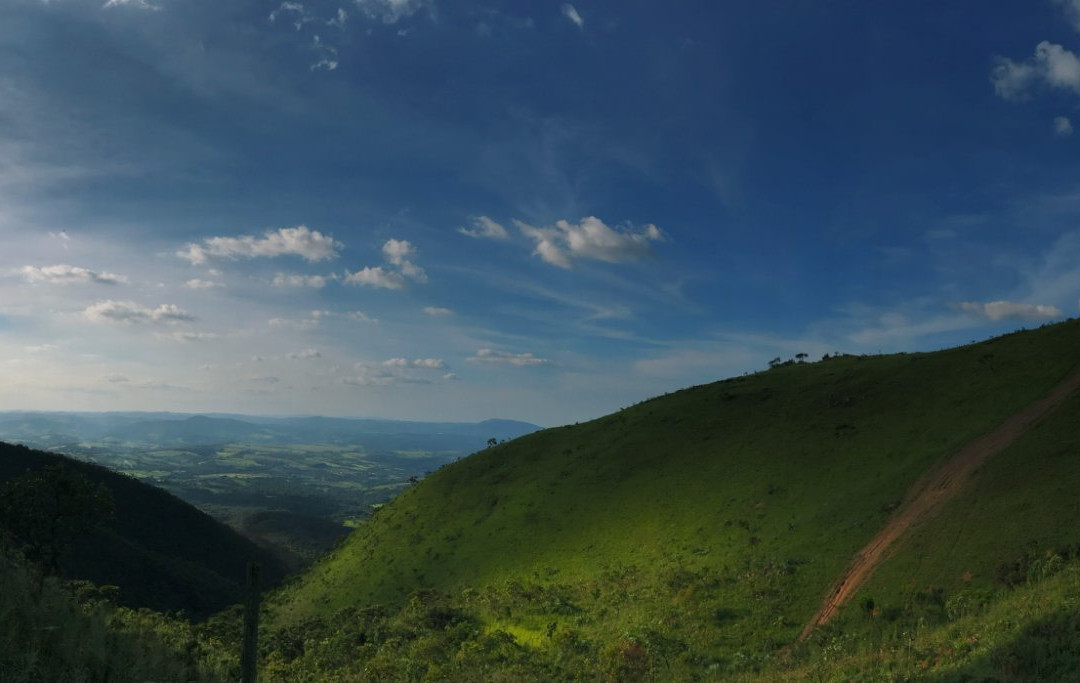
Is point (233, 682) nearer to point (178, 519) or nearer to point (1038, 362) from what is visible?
point (1038, 362)

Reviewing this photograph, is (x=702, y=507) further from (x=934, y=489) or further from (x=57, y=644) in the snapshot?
(x=57, y=644)

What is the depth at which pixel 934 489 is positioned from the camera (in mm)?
35594

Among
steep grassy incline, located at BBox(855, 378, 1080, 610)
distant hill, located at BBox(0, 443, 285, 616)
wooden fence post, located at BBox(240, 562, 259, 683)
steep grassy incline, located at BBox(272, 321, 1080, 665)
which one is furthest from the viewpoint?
distant hill, located at BBox(0, 443, 285, 616)

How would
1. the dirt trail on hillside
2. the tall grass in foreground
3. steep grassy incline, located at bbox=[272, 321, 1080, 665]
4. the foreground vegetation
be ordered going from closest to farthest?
the tall grass in foreground, the foreground vegetation, the dirt trail on hillside, steep grassy incline, located at bbox=[272, 321, 1080, 665]

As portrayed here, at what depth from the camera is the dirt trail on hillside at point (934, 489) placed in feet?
99.9

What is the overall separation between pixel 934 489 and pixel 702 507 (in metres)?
18.3

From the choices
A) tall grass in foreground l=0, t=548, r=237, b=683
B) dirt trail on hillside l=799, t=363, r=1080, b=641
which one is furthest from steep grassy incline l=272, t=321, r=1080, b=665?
tall grass in foreground l=0, t=548, r=237, b=683

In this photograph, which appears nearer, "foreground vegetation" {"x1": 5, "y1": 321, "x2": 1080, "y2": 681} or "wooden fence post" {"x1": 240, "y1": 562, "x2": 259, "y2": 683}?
"wooden fence post" {"x1": 240, "y1": 562, "x2": 259, "y2": 683}

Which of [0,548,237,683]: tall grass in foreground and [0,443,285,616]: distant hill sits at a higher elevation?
[0,548,237,683]: tall grass in foreground

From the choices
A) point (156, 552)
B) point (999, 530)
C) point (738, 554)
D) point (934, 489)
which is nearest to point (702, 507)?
point (738, 554)

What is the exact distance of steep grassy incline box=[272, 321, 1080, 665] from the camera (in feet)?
116

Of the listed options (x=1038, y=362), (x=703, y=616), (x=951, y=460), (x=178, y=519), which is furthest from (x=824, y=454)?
(x=178, y=519)

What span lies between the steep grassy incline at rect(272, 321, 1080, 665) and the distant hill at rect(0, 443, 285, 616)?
23.4m

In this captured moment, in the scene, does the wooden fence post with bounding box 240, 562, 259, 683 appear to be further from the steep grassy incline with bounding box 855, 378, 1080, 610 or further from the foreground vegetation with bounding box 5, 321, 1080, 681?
the steep grassy incline with bounding box 855, 378, 1080, 610
